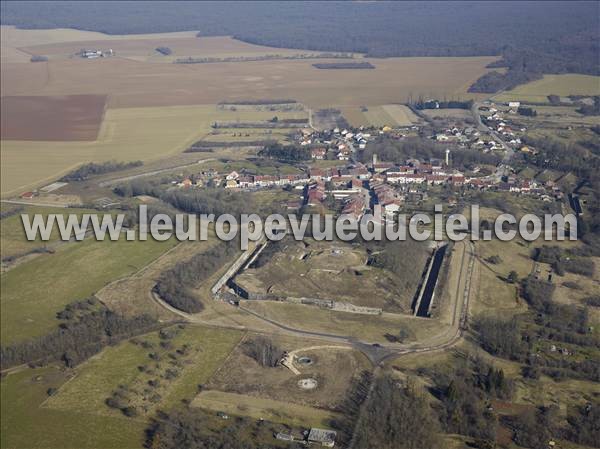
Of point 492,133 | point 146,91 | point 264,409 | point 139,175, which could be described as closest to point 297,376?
point 264,409

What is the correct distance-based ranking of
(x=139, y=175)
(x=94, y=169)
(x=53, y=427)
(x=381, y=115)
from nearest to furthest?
1. (x=53, y=427)
2. (x=139, y=175)
3. (x=94, y=169)
4. (x=381, y=115)

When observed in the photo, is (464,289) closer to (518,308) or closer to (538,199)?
(518,308)

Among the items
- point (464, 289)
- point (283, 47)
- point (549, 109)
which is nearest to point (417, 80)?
point (549, 109)

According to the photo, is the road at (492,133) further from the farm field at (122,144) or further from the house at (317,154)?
the farm field at (122,144)

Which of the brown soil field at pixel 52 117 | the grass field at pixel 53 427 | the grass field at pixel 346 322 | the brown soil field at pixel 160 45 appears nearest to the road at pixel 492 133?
the grass field at pixel 346 322

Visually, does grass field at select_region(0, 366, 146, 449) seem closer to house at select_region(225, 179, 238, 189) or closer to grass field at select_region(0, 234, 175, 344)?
grass field at select_region(0, 234, 175, 344)

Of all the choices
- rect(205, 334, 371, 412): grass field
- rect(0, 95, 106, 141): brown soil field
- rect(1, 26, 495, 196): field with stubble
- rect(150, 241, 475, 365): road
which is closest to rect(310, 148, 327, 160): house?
rect(1, 26, 495, 196): field with stubble

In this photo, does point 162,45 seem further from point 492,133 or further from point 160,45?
point 492,133
